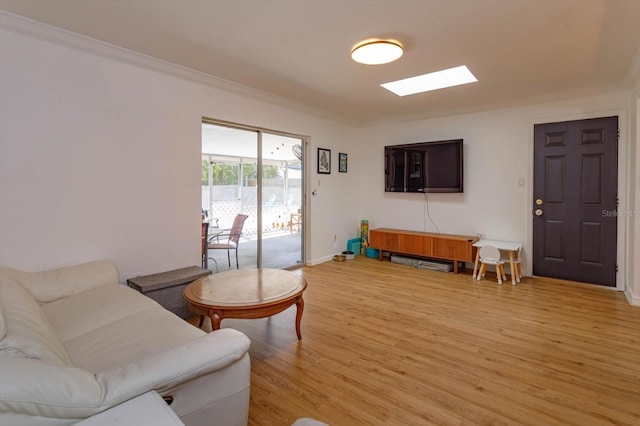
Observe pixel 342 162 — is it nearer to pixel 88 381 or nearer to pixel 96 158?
pixel 96 158

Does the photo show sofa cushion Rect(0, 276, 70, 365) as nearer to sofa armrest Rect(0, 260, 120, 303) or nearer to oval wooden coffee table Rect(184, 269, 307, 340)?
sofa armrest Rect(0, 260, 120, 303)

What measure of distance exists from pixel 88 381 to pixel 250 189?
11.2 feet

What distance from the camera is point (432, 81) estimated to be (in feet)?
12.4

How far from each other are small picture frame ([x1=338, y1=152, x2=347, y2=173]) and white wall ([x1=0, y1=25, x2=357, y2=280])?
2.33 m

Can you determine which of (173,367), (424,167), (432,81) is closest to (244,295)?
(173,367)

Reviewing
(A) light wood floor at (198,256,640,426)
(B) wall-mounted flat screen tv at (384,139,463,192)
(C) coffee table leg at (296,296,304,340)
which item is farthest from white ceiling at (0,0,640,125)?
(A) light wood floor at (198,256,640,426)

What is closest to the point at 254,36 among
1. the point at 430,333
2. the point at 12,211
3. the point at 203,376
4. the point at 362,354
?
the point at 12,211

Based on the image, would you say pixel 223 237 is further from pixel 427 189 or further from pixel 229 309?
pixel 427 189

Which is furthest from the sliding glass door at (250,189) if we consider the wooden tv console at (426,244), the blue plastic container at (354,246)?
the wooden tv console at (426,244)

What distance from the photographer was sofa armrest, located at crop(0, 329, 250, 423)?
896 millimetres

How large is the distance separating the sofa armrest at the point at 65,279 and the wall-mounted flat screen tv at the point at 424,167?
14.0 feet

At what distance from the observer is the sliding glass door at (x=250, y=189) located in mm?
4027

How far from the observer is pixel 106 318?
6.49 feet

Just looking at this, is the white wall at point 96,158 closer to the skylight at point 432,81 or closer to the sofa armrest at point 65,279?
the sofa armrest at point 65,279
